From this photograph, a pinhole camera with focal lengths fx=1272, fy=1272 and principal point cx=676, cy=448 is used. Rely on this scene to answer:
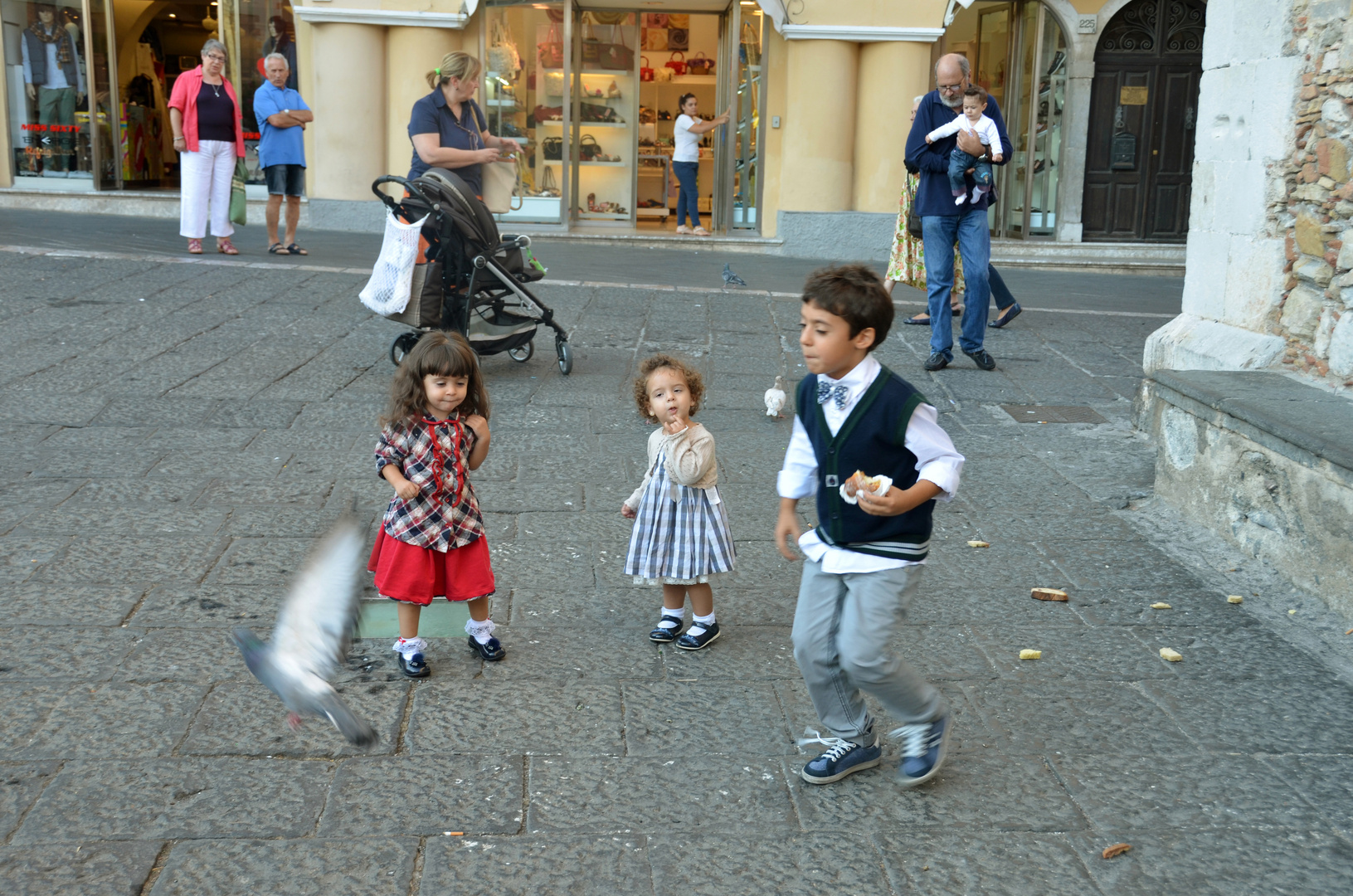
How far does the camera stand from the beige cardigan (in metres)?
3.77

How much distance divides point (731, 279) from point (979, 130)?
11.2 ft

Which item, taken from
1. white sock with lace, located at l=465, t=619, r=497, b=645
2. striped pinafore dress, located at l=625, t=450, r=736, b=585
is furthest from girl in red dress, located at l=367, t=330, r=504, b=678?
striped pinafore dress, located at l=625, t=450, r=736, b=585

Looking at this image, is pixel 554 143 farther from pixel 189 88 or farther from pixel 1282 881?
pixel 1282 881

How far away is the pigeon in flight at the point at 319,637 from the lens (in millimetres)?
2670

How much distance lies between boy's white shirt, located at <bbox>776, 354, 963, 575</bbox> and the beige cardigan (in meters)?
0.64

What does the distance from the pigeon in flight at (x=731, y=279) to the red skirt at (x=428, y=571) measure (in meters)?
7.07

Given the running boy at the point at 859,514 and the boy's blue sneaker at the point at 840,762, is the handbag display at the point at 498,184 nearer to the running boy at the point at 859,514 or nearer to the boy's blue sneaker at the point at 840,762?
the running boy at the point at 859,514

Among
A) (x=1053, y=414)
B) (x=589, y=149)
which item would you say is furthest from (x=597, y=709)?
(x=589, y=149)

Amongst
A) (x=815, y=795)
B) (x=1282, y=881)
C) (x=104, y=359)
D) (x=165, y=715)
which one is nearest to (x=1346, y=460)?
(x=1282, y=881)

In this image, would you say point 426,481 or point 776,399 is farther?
point 776,399

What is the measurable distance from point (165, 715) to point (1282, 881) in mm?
2690

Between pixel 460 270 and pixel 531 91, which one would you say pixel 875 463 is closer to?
pixel 460 270

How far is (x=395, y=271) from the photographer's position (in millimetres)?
6973

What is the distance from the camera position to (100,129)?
16.2 meters
